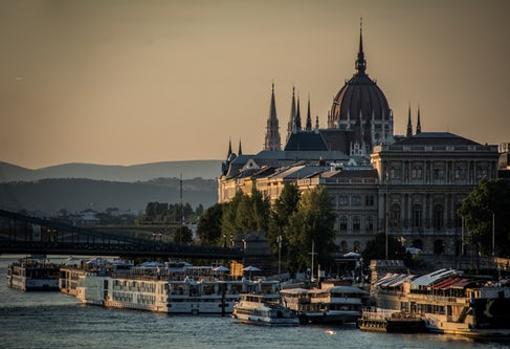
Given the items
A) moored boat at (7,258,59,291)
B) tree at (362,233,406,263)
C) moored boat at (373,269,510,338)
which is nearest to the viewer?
moored boat at (373,269,510,338)

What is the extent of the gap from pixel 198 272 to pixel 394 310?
29.1 m

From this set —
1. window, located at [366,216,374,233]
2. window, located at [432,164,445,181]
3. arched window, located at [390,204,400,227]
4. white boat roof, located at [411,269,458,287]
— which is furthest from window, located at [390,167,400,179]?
white boat roof, located at [411,269,458,287]

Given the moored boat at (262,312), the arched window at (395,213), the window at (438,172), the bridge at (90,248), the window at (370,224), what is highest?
the window at (438,172)

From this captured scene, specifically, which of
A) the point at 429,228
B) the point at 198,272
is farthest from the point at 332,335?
the point at 429,228

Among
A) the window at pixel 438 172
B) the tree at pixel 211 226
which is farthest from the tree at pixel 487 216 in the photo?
the tree at pixel 211 226

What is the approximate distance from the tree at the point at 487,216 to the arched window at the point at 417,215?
68.6 ft

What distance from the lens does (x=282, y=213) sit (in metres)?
165

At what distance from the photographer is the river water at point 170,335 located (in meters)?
102

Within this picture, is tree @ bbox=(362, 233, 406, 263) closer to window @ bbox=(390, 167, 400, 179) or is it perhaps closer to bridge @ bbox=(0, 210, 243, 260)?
bridge @ bbox=(0, 210, 243, 260)

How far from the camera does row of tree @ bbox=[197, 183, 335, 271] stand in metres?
149

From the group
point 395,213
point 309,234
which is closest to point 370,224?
point 395,213

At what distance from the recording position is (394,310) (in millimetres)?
113938

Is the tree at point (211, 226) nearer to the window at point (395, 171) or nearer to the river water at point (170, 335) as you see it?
the window at point (395, 171)

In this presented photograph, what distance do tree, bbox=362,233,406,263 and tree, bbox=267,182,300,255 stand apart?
6568 mm
